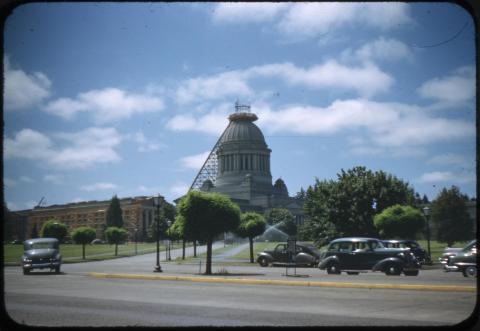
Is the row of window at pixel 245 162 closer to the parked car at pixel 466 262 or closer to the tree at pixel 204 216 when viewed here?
the tree at pixel 204 216

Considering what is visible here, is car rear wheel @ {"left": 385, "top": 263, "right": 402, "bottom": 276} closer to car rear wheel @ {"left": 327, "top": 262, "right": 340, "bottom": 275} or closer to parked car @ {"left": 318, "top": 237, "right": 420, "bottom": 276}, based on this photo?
parked car @ {"left": 318, "top": 237, "right": 420, "bottom": 276}

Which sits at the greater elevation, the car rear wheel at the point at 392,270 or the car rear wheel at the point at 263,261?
the car rear wheel at the point at 392,270

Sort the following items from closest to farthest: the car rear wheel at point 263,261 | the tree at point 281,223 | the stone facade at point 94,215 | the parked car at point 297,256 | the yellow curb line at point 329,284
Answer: the yellow curb line at point 329,284, the parked car at point 297,256, the car rear wheel at point 263,261, the stone facade at point 94,215, the tree at point 281,223

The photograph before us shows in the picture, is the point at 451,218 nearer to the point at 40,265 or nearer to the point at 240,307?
the point at 40,265

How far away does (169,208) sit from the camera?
3949 inches

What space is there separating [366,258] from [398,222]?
13746 millimetres

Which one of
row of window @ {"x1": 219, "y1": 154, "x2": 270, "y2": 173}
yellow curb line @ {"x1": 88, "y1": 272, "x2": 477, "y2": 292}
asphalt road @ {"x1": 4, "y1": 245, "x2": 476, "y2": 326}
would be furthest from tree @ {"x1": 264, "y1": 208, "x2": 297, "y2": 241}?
asphalt road @ {"x1": 4, "y1": 245, "x2": 476, "y2": 326}

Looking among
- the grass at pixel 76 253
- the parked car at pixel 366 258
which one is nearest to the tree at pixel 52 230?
the grass at pixel 76 253

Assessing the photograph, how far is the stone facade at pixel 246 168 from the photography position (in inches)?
6073

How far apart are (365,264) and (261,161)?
140 metres

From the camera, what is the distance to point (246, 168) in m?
162

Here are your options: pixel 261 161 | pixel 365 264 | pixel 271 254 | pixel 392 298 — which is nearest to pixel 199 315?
pixel 392 298

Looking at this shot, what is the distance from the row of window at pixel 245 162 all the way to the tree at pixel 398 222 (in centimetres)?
12425

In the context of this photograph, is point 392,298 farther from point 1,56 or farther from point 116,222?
point 116,222
